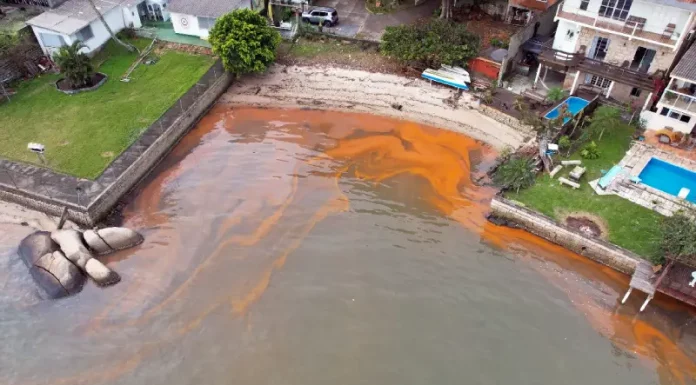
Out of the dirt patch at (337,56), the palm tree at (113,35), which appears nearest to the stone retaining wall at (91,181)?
the palm tree at (113,35)

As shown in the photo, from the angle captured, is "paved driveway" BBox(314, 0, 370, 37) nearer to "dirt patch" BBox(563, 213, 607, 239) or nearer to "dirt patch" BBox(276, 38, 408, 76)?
"dirt patch" BBox(276, 38, 408, 76)

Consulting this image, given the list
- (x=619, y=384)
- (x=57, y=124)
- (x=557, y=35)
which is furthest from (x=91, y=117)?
(x=619, y=384)

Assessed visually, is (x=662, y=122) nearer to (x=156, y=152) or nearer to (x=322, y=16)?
(x=322, y=16)

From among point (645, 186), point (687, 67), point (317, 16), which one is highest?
point (687, 67)

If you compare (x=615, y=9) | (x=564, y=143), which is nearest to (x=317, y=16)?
(x=615, y=9)

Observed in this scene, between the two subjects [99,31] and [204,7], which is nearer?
[99,31]

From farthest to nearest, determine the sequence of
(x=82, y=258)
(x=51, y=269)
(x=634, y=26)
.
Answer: (x=634, y=26)
(x=82, y=258)
(x=51, y=269)

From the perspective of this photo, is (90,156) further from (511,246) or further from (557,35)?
(557,35)
